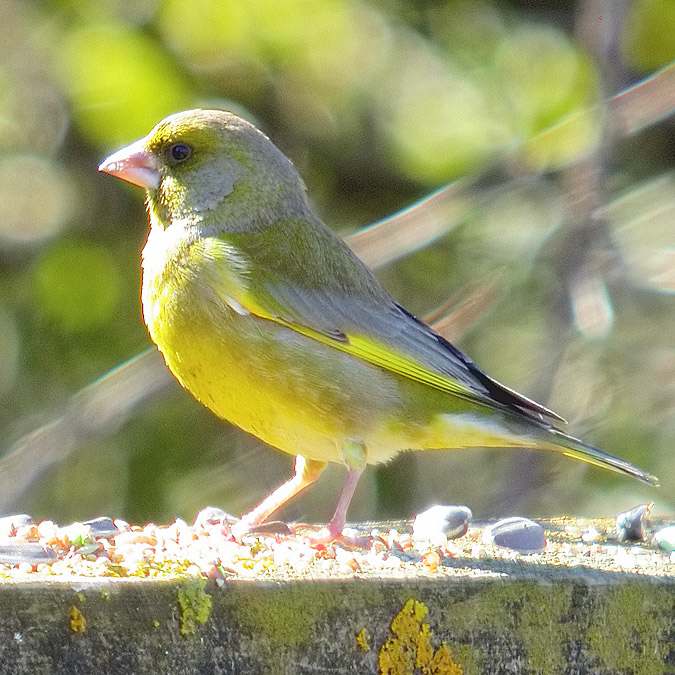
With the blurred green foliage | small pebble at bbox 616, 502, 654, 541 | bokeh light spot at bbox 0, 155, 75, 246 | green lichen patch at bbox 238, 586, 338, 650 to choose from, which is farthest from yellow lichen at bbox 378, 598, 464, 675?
bokeh light spot at bbox 0, 155, 75, 246

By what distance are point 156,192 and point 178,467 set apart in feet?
8.62

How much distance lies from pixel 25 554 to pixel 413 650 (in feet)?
2.54

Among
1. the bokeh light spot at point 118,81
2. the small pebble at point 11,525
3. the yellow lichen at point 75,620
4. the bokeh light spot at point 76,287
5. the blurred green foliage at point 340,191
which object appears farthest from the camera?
the bokeh light spot at point 76,287

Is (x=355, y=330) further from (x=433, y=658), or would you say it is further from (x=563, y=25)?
(x=563, y=25)

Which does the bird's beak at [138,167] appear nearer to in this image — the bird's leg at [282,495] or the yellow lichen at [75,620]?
A: the bird's leg at [282,495]

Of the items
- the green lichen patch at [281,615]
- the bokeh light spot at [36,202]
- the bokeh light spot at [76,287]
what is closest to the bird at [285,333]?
the green lichen patch at [281,615]

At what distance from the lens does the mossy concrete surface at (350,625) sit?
2416 mm

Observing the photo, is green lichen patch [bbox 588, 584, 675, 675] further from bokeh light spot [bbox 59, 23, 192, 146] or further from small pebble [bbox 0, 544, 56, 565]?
bokeh light spot [bbox 59, 23, 192, 146]

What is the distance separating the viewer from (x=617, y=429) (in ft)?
22.4

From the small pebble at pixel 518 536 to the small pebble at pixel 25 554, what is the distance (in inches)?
45.8

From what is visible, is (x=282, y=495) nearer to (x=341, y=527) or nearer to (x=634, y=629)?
(x=341, y=527)

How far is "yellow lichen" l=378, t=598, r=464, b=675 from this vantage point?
2650 mm

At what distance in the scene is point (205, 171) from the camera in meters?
4.66

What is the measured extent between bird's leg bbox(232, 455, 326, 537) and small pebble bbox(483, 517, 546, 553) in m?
0.64
